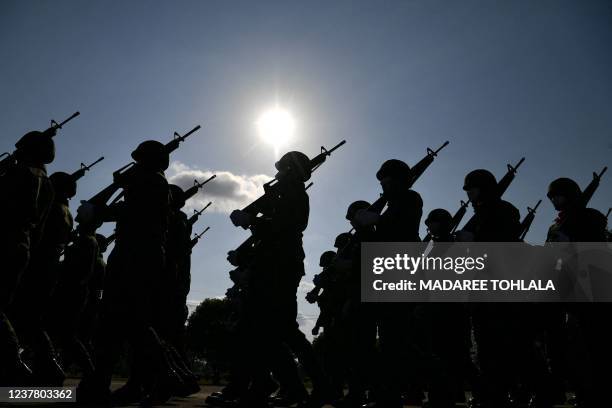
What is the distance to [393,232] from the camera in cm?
523

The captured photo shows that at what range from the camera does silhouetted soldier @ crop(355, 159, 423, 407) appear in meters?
4.63

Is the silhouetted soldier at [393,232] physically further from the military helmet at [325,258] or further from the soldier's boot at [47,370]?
the military helmet at [325,258]

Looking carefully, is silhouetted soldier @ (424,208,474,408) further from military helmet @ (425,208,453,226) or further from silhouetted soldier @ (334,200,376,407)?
military helmet @ (425,208,453,226)

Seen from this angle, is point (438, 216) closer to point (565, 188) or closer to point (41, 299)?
point (565, 188)

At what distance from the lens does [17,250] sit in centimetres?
478

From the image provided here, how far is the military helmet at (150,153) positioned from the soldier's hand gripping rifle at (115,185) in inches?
5.9

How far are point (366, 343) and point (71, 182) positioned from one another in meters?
5.65

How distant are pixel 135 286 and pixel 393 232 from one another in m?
2.95

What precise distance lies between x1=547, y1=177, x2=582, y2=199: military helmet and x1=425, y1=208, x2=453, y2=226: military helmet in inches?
91.6

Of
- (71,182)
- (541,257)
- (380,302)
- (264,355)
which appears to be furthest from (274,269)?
(71,182)

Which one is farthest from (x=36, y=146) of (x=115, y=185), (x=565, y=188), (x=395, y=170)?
(x=565, y=188)

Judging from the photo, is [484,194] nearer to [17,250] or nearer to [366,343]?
[366,343]

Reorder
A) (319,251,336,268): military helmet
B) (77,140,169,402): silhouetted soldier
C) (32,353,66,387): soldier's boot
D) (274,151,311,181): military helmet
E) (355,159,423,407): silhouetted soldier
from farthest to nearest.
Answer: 1. (319,251,336,268): military helmet
2. (32,353,66,387): soldier's boot
3. (274,151,311,181): military helmet
4. (77,140,169,402): silhouetted soldier
5. (355,159,423,407): silhouetted soldier

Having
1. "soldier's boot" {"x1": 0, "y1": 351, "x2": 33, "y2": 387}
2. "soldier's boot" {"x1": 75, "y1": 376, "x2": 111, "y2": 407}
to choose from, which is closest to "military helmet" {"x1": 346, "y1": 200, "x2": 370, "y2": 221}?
"soldier's boot" {"x1": 75, "y1": 376, "x2": 111, "y2": 407}
